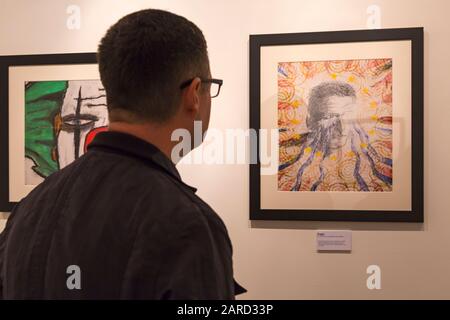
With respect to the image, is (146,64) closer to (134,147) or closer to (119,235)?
(134,147)

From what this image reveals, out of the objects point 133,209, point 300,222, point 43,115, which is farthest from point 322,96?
point 133,209

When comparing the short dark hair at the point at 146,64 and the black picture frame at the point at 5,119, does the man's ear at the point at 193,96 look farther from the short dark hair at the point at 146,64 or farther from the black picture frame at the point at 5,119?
the black picture frame at the point at 5,119

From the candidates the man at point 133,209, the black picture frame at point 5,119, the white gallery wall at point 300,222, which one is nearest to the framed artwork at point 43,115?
the black picture frame at point 5,119

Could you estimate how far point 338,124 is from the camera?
1.88 meters

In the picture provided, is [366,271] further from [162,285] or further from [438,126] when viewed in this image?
[162,285]

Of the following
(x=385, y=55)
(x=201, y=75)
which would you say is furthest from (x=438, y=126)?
(x=201, y=75)

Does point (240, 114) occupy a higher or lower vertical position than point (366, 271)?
higher

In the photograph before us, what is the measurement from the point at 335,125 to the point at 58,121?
3.76ft

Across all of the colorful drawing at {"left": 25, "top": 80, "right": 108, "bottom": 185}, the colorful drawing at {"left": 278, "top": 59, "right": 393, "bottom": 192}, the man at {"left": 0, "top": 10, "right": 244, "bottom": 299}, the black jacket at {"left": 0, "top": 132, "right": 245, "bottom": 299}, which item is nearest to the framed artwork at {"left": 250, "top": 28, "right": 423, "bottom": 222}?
the colorful drawing at {"left": 278, "top": 59, "right": 393, "bottom": 192}

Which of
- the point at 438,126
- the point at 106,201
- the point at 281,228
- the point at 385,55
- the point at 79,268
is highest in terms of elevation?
the point at 385,55

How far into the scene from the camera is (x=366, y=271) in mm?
1875

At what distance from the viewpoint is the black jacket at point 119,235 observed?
72 centimetres

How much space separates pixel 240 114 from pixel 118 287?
4.24 feet
